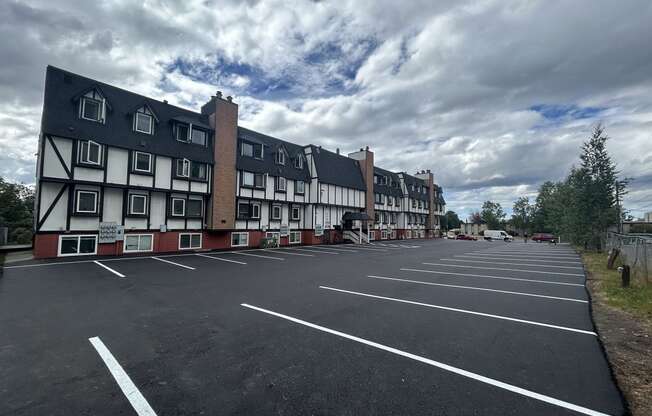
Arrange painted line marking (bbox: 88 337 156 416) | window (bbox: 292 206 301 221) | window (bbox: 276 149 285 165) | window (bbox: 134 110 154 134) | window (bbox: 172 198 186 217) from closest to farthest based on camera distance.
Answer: painted line marking (bbox: 88 337 156 416) < window (bbox: 134 110 154 134) < window (bbox: 172 198 186 217) < window (bbox: 276 149 285 165) < window (bbox: 292 206 301 221)

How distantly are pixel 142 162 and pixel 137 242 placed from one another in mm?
5388

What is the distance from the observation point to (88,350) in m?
4.67

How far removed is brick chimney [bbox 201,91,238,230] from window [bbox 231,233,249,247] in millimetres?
1751

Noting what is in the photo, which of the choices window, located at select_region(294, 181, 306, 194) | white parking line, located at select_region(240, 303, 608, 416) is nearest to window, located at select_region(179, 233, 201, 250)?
window, located at select_region(294, 181, 306, 194)

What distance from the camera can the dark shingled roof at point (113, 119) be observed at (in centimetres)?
1625

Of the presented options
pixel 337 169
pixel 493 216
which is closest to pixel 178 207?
pixel 337 169

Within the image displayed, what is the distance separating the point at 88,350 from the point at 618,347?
9.07 m

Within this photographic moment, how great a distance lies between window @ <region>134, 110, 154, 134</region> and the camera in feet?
63.3

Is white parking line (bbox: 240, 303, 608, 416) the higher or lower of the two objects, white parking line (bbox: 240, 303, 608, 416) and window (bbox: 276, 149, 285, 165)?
the lower

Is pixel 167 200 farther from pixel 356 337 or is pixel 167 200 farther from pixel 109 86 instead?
pixel 356 337

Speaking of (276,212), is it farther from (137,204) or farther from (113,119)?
(113,119)

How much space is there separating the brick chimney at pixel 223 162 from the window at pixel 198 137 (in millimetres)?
925

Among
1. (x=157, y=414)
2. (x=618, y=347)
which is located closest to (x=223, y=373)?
(x=157, y=414)

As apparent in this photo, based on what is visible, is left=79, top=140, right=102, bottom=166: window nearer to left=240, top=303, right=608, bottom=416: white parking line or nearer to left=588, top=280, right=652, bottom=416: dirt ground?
left=240, top=303, right=608, bottom=416: white parking line
